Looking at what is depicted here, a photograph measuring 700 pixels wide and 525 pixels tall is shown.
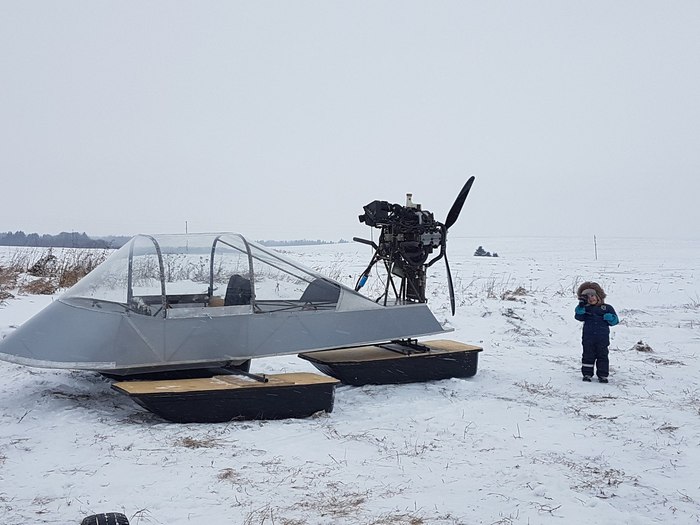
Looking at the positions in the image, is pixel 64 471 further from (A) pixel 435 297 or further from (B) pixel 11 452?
(A) pixel 435 297

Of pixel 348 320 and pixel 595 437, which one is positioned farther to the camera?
pixel 348 320

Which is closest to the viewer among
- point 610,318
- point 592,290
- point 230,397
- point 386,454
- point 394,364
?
point 386,454

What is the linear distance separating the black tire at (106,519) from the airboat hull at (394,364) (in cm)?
393

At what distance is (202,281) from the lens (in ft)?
21.2

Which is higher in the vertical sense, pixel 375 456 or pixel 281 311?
pixel 281 311

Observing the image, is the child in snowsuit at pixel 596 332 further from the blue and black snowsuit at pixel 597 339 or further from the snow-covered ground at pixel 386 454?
the snow-covered ground at pixel 386 454

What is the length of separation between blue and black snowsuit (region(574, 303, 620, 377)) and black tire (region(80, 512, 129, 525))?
18.5ft

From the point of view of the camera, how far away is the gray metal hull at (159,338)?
5.42m

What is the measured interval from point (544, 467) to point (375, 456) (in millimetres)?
1211

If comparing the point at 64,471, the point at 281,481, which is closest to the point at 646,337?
the point at 281,481

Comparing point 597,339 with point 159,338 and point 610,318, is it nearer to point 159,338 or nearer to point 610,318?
point 610,318

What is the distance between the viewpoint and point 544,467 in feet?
14.4

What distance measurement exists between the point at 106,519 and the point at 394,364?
437cm

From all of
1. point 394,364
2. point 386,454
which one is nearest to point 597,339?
point 394,364
